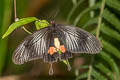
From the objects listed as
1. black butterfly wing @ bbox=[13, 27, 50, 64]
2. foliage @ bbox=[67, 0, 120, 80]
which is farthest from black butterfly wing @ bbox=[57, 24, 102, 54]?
foliage @ bbox=[67, 0, 120, 80]

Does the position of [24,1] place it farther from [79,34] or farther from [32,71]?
[79,34]

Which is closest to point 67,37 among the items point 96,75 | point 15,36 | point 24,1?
point 96,75

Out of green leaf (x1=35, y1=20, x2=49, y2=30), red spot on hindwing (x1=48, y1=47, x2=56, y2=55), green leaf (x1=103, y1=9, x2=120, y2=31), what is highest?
green leaf (x1=103, y1=9, x2=120, y2=31)

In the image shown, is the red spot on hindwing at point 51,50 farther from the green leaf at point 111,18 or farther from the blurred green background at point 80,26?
the green leaf at point 111,18

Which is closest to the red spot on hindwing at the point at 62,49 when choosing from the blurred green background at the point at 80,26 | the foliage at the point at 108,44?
the blurred green background at the point at 80,26

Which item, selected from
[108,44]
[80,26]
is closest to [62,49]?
Result: [108,44]

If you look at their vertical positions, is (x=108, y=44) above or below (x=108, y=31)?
below

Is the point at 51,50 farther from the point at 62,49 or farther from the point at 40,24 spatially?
the point at 40,24

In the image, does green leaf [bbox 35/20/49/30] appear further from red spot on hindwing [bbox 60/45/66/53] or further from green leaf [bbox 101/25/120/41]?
green leaf [bbox 101/25/120/41]
